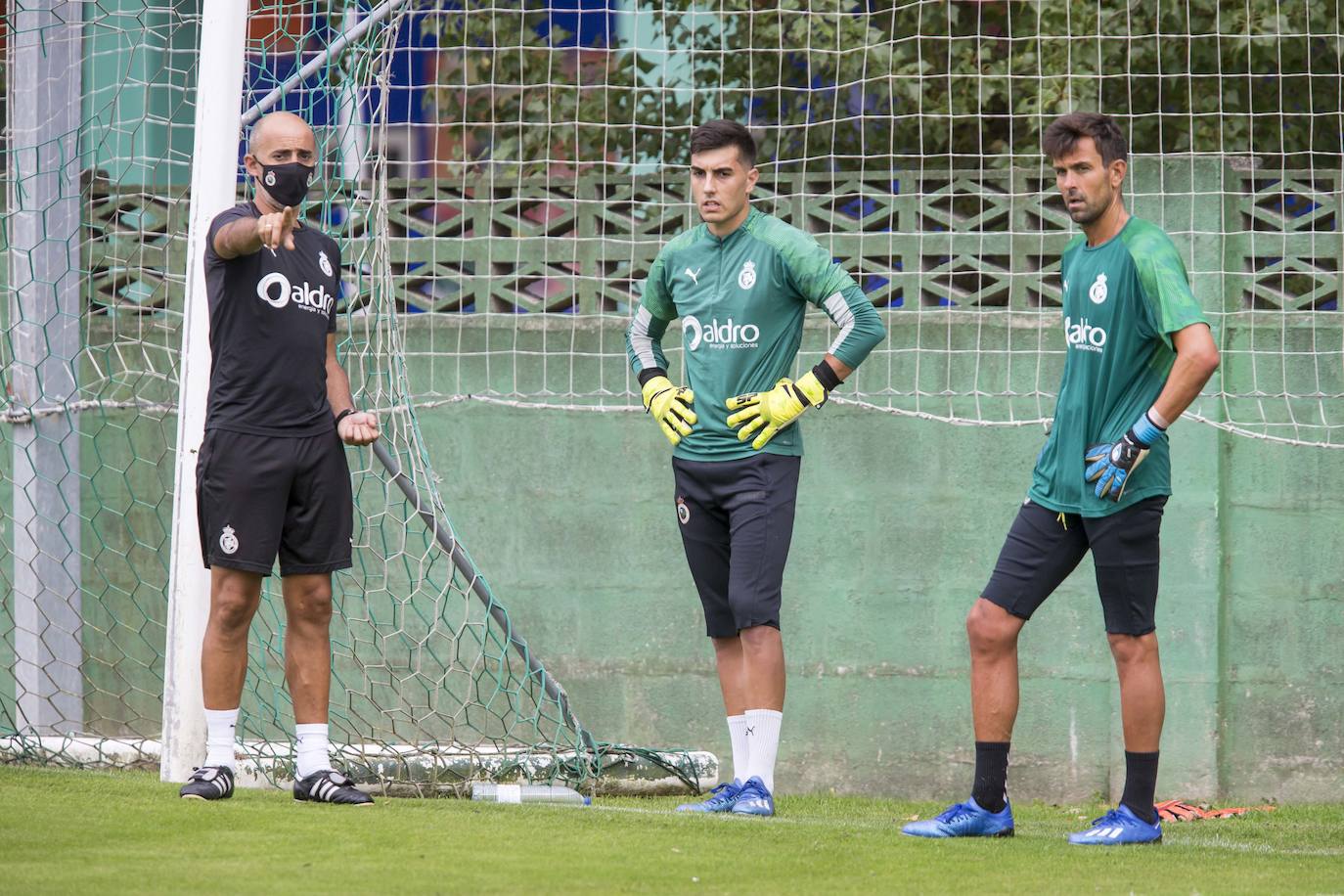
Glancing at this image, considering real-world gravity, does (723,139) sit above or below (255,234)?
above

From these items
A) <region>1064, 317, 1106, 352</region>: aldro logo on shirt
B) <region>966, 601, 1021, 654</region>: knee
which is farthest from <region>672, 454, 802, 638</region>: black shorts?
<region>1064, 317, 1106, 352</region>: aldro logo on shirt

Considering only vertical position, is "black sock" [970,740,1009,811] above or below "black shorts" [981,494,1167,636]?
below

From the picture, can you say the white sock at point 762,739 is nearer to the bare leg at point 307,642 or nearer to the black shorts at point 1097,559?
the black shorts at point 1097,559

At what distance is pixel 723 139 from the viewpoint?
5.54 metres

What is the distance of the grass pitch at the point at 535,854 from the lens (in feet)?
13.3

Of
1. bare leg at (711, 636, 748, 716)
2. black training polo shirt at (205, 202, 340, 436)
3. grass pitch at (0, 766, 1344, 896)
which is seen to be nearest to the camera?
grass pitch at (0, 766, 1344, 896)

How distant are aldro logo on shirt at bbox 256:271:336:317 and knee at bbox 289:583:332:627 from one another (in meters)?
0.83

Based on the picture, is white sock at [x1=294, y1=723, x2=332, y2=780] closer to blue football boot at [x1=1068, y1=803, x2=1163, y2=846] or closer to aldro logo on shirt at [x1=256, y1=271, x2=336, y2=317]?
aldro logo on shirt at [x1=256, y1=271, x2=336, y2=317]

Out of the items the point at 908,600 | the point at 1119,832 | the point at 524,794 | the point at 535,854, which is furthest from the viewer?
the point at 908,600

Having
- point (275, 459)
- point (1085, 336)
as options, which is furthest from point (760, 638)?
point (275, 459)

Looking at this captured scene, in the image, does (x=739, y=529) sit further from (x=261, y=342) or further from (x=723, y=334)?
(x=261, y=342)

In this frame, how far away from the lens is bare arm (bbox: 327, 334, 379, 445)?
524cm

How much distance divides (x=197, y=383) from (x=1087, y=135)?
9.62 ft

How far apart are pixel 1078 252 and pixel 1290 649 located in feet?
8.57
